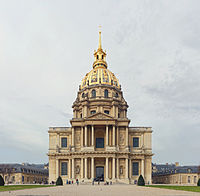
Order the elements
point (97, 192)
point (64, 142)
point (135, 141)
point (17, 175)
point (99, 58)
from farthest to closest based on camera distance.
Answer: point (99, 58) < point (17, 175) < point (64, 142) < point (135, 141) < point (97, 192)

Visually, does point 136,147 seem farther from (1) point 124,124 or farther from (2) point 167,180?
(2) point 167,180

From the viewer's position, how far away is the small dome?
75.6 m

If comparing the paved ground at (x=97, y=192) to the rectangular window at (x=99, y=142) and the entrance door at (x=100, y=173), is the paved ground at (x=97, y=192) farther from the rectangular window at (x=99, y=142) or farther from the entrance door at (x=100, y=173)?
the rectangular window at (x=99, y=142)

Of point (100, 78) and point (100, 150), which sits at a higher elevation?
point (100, 78)

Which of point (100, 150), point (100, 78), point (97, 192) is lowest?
point (97, 192)

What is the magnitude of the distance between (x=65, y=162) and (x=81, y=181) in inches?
318

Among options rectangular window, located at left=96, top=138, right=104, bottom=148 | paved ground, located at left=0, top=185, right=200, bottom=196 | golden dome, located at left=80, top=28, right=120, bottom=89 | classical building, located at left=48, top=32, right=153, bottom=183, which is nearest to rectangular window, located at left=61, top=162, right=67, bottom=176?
classical building, located at left=48, top=32, right=153, bottom=183

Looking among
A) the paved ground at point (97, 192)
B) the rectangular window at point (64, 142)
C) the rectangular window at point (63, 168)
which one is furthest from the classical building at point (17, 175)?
the paved ground at point (97, 192)

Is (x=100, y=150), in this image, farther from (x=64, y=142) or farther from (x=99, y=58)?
(x=99, y=58)

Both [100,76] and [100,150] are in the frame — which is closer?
[100,150]

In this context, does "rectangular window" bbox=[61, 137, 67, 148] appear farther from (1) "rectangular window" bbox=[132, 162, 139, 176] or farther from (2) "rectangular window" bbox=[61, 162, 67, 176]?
(1) "rectangular window" bbox=[132, 162, 139, 176]

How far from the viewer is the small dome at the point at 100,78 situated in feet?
248

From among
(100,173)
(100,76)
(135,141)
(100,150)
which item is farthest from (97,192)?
(100,76)

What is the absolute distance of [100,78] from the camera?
75750mm
